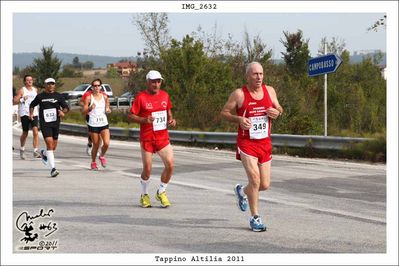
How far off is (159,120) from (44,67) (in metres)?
43.4

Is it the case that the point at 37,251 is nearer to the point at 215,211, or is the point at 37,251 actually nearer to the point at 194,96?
the point at 215,211

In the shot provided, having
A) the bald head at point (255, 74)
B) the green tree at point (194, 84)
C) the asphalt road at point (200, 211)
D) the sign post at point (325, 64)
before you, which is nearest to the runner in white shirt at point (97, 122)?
the asphalt road at point (200, 211)

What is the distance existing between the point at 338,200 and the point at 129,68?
2597 cm

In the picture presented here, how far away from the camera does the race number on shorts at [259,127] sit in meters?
8.02

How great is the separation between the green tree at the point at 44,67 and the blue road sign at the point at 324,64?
35331mm

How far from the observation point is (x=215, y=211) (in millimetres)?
9609

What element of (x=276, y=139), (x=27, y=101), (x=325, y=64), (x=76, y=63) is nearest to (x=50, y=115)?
(x=27, y=101)

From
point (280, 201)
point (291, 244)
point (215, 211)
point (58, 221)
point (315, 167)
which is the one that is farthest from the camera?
point (315, 167)

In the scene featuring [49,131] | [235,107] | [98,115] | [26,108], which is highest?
[26,108]

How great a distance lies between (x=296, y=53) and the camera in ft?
136

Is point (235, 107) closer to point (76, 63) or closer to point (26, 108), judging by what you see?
point (26, 108)

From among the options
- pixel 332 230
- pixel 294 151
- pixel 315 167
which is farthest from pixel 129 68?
pixel 332 230

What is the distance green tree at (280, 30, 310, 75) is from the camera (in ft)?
133

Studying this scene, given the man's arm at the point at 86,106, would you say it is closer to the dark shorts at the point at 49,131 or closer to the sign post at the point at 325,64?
the dark shorts at the point at 49,131
